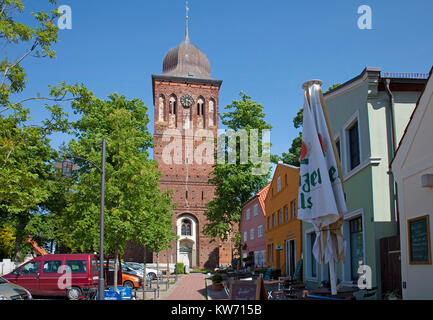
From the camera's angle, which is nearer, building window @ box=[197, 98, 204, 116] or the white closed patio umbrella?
the white closed patio umbrella

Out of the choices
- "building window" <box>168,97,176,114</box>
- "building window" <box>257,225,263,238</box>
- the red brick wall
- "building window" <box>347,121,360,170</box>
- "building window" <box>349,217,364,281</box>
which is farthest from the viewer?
"building window" <box>168,97,176,114</box>

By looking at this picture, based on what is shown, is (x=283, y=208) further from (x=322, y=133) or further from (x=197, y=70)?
(x=197, y=70)

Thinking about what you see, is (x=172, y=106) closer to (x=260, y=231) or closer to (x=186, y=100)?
(x=186, y=100)

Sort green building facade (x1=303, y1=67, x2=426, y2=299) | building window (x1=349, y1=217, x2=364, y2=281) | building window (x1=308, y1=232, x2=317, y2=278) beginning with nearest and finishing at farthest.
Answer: green building facade (x1=303, y1=67, x2=426, y2=299) < building window (x1=349, y1=217, x2=364, y2=281) < building window (x1=308, y1=232, x2=317, y2=278)

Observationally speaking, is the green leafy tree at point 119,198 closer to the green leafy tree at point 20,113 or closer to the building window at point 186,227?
the green leafy tree at point 20,113

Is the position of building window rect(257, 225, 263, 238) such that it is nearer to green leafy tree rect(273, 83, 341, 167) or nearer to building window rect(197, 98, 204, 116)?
green leafy tree rect(273, 83, 341, 167)

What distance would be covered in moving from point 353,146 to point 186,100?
49.3m

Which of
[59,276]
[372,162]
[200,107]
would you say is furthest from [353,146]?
[200,107]

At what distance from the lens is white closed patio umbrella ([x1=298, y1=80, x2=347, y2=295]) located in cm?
801

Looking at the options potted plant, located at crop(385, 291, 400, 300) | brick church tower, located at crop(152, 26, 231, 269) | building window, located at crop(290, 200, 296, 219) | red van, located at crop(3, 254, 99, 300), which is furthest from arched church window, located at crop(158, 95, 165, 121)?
potted plant, located at crop(385, 291, 400, 300)

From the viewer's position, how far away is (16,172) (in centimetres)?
1260

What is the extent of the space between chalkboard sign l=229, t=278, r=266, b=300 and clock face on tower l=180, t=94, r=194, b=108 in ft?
182

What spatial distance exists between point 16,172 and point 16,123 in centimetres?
145

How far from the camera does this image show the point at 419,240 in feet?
27.9
